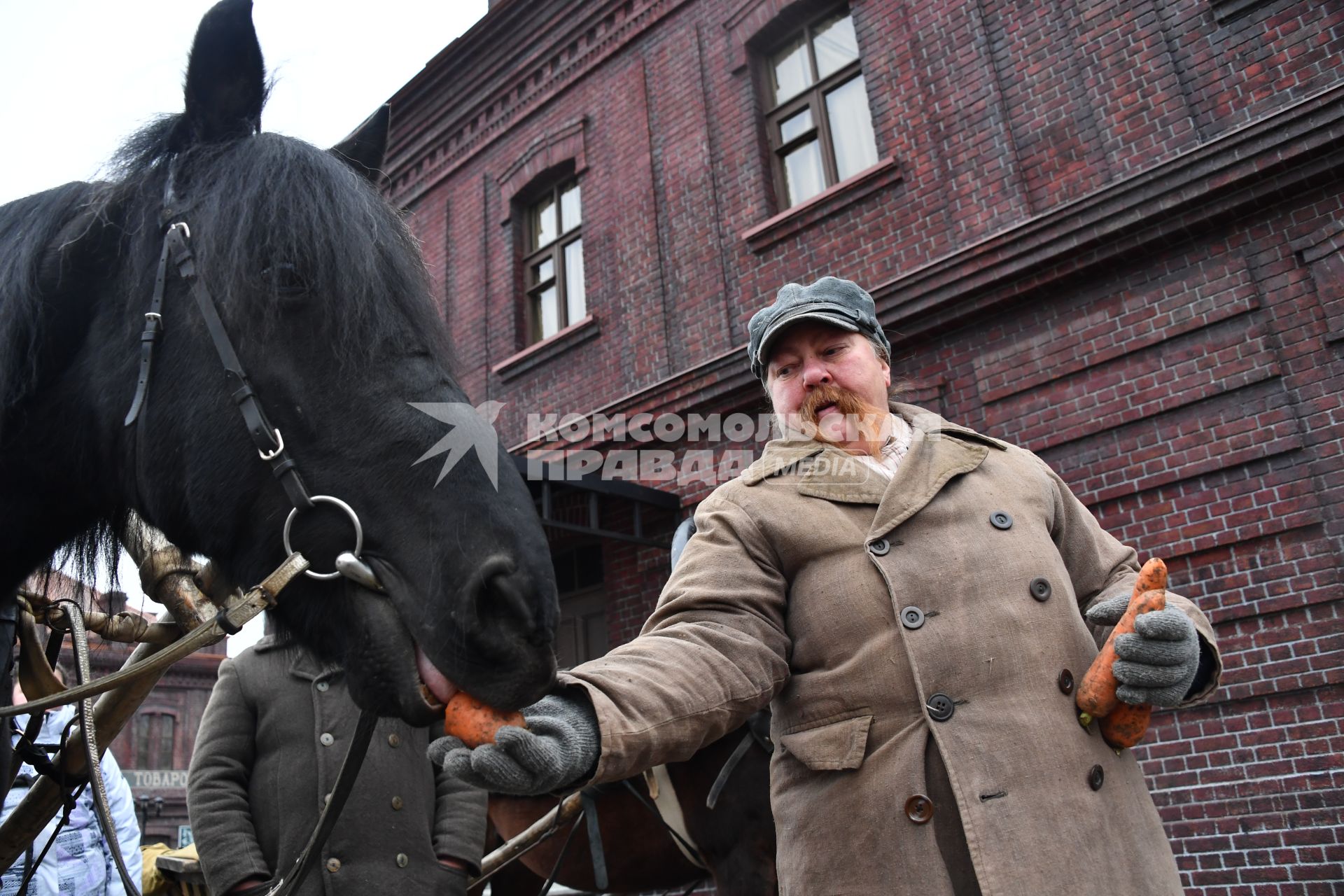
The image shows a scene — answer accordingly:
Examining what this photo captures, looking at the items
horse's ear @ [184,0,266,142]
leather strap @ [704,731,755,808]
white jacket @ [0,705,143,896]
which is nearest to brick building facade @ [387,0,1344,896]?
leather strap @ [704,731,755,808]

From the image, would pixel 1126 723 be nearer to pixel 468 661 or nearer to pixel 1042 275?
pixel 468 661

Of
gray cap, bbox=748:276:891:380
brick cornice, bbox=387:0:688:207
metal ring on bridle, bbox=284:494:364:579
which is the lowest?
metal ring on bridle, bbox=284:494:364:579

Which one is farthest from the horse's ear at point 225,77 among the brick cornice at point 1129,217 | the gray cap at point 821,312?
the brick cornice at point 1129,217

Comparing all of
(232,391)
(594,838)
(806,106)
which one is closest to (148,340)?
(232,391)

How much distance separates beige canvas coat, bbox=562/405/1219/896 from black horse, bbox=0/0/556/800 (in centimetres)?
28

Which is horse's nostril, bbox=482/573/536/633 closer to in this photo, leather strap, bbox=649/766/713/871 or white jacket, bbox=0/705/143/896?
white jacket, bbox=0/705/143/896

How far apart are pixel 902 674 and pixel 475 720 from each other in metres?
0.79

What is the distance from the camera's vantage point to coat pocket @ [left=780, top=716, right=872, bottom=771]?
1582mm

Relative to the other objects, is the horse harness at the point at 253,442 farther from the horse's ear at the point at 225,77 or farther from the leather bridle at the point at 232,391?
the horse's ear at the point at 225,77

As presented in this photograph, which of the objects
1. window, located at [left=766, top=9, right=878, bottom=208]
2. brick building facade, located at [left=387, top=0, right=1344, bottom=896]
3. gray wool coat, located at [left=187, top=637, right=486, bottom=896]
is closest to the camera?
gray wool coat, located at [left=187, top=637, right=486, bottom=896]

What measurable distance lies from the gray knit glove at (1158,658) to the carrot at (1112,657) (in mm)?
18

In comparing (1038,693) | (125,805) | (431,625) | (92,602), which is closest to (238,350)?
(431,625)

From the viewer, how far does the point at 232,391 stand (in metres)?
1.44

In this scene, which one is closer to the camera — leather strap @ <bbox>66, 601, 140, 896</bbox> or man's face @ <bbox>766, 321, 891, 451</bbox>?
leather strap @ <bbox>66, 601, 140, 896</bbox>
